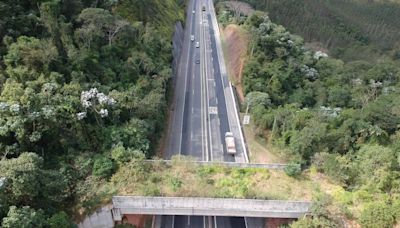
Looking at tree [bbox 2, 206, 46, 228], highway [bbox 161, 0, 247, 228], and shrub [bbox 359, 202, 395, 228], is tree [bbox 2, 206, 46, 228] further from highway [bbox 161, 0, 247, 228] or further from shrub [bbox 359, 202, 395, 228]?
shrub [bbox 359, 202, 395, 228]

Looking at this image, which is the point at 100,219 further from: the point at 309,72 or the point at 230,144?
the point at 309,72

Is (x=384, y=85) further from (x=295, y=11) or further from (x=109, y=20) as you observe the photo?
(x=295, y=11)

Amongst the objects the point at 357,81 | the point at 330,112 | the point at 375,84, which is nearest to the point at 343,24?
the point at 357,81

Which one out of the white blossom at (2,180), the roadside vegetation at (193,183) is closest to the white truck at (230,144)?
the roadside vegetation at (193,183)

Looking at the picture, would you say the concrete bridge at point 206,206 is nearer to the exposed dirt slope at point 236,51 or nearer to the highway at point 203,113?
the highway at point 203,113

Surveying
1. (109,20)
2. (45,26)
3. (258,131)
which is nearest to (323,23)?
(258,131)

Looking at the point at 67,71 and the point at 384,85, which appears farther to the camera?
the point at 384,85

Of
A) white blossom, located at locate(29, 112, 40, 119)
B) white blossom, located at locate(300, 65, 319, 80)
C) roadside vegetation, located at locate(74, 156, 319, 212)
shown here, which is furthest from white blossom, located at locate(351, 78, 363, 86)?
white blossom, located at locate(29, 112, 40, 119)
